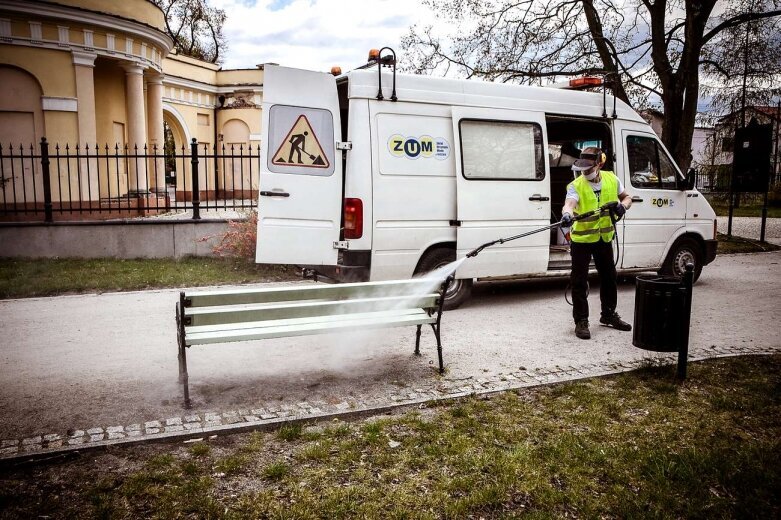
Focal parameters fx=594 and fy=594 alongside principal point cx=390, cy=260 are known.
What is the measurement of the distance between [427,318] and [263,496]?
7.49 feet

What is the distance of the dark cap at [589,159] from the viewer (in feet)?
20.1

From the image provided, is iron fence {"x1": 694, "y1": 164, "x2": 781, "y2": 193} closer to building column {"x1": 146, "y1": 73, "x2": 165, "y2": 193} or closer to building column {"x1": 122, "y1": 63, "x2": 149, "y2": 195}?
building column {"x1": 146, "y1": 73, "x2": 165, "y2": 193}

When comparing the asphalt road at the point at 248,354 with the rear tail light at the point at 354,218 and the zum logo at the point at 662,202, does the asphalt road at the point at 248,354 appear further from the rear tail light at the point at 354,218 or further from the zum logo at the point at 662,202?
the zum logo at the point at 662,202

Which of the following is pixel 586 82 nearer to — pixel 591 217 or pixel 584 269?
pixel 591 217

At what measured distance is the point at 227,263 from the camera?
10641 millimetres

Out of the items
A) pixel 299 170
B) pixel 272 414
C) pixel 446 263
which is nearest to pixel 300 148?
pixel 299 170

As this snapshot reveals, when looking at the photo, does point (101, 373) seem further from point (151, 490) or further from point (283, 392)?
point (151, 490)

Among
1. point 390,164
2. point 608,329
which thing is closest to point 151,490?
point 390,164

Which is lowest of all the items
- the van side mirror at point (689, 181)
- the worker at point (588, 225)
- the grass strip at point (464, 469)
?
the grass strip at point (464, 469)

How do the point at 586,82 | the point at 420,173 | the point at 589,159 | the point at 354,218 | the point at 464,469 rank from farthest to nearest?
the point at 586,82, the point at 420,173, the point at 354,218, the point at 589,159, the point at 464,469

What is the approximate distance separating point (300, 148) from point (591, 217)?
10.5 ft

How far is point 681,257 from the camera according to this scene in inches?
355

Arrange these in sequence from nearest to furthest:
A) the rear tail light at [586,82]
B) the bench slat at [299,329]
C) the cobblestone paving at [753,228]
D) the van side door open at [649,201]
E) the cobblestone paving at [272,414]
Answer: the cobblestone paving at [272,414] < the bench slat at [299,329] < the rear tail light at [586,82] < the van side door open at [649,201] < the cobblestone paving at [753,228]

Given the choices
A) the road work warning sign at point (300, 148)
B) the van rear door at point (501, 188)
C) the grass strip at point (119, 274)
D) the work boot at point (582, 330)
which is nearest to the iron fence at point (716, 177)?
the van rear door at point (501, 188)
